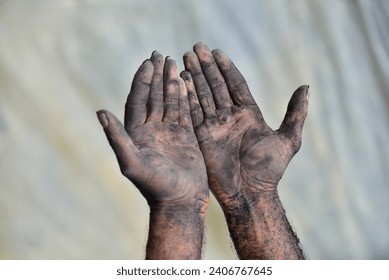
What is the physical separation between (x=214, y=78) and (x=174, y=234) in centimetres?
38

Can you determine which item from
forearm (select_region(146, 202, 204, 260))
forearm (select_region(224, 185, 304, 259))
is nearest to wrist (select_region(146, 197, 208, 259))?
forearm (select_region(146, 202, 204, 260))

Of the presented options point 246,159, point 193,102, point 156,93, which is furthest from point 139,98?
point 246,159

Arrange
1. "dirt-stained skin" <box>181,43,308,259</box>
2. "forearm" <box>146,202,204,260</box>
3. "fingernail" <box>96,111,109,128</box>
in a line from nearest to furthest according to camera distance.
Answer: "fingernail" <box>96,111,109,128</box>
"forearm" <box>146,202,204,260</box>
"dirt-stained skin" <box>181,43,308,259</box>

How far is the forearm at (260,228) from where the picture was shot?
1123 millimetres

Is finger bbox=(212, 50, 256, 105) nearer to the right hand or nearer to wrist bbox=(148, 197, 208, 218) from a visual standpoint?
the right hand

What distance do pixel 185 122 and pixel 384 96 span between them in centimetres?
91

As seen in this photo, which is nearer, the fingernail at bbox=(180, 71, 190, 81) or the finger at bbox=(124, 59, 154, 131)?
the finger at bbox=(124, 59, 154, 131)

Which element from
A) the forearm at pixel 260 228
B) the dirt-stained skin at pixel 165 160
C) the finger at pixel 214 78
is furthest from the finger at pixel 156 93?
the forearm at pixel 260 228

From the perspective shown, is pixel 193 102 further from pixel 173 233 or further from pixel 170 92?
pixel 173 233

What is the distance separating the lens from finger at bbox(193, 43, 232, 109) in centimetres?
122

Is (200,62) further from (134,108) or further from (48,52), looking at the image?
(48,52)

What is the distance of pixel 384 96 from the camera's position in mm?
1788

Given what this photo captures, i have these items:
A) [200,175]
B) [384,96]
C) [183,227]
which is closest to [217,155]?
[200,175]

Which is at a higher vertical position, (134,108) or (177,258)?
(134,108)
